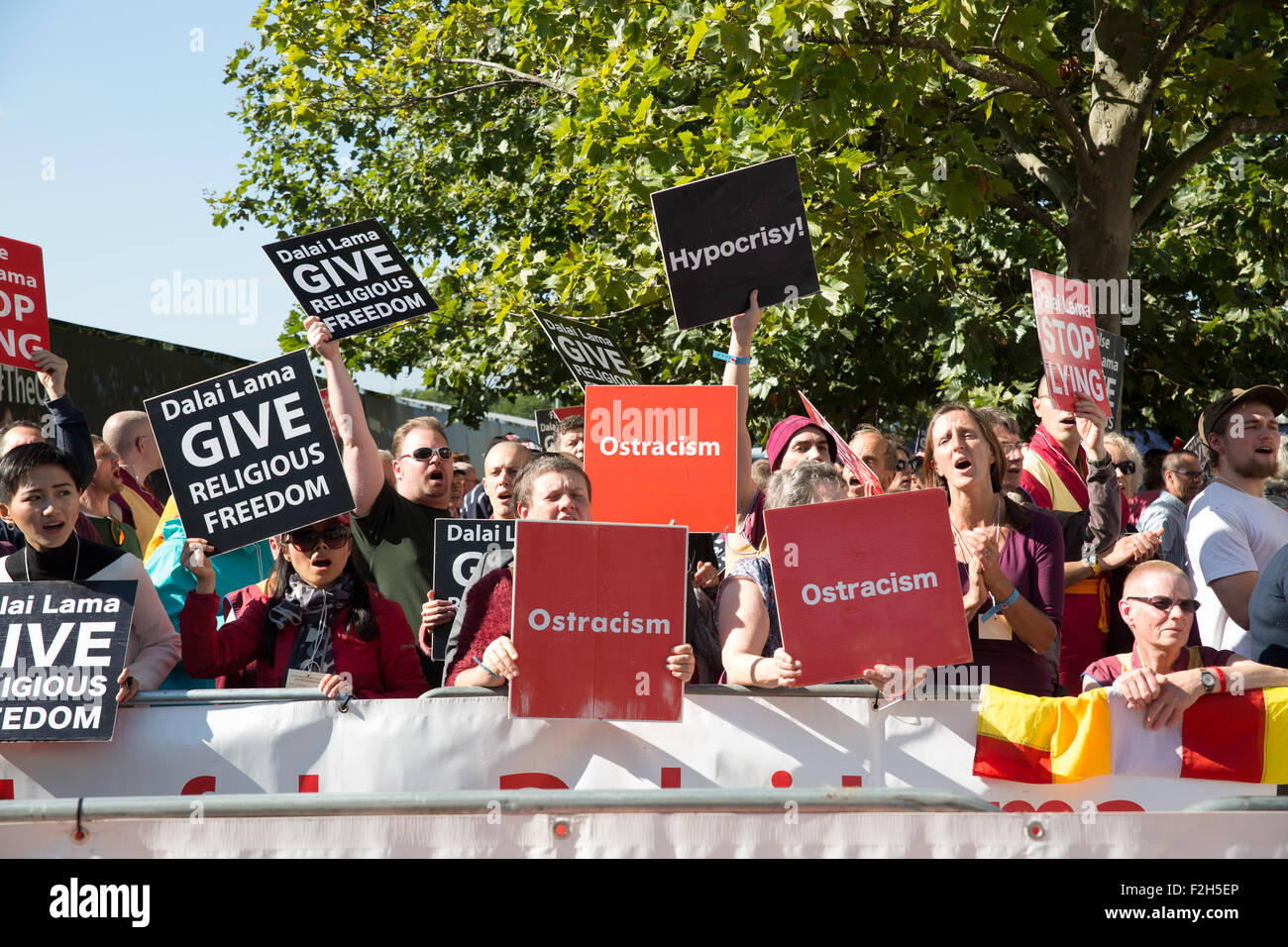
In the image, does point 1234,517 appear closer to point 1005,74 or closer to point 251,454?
point 251,454

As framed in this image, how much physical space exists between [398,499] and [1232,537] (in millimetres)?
3276

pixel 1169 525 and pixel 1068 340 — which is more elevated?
pixel 1068 340

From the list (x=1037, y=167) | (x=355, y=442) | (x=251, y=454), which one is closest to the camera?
(x=251, y=454)

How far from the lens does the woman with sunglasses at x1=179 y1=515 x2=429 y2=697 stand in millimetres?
4363

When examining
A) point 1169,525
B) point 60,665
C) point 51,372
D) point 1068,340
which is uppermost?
point 1068,340

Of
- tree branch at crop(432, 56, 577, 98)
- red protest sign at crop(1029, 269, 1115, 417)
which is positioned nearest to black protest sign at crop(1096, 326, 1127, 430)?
red protest sign at crop(1029, 269, 1115, 417)

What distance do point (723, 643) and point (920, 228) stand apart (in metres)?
6.39

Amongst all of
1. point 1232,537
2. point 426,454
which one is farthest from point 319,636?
point 1232,537

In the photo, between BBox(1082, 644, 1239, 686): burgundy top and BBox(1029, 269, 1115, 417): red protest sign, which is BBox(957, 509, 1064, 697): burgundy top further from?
BBox(1029, 269, 1115, 417): red protest sign

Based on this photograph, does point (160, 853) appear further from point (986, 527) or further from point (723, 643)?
point (986, 527)

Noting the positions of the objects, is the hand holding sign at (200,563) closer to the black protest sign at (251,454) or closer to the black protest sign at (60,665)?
the black protest sign at (251,454)

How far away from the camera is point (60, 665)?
4.04 metres

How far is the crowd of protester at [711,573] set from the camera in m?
4.16
